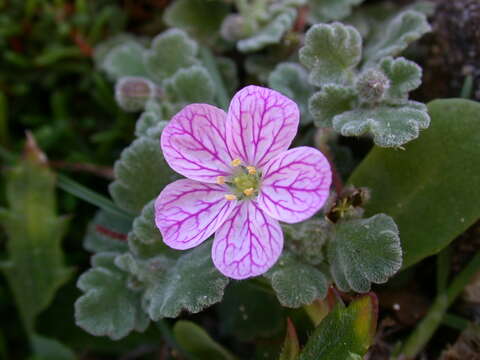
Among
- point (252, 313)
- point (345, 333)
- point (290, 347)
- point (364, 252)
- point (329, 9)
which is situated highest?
point (329, 9)

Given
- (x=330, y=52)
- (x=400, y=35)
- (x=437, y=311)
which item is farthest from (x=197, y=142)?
(x=437, y=311)

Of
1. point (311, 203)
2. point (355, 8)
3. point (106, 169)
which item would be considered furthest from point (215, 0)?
point (311, 203)

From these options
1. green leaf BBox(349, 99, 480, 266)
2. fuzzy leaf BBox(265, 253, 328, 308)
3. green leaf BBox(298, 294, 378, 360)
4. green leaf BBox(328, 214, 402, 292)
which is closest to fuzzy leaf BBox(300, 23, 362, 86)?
green leaf BBox(349, 99, 480, 266)

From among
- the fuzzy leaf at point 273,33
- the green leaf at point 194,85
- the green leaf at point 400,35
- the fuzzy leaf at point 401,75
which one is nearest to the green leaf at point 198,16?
the fuzzy leaf at point 273,33

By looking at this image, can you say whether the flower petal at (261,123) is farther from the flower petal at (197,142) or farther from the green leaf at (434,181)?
the green leaf at (434,181)

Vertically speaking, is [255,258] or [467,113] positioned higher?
[467,113]

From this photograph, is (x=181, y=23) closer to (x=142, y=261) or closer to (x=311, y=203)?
(x=142, y=261)

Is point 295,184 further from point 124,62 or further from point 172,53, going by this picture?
point 124,62
